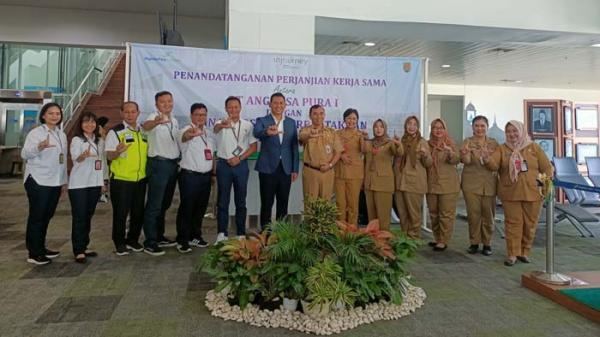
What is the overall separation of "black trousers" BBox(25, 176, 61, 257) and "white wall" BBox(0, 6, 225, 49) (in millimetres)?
4641

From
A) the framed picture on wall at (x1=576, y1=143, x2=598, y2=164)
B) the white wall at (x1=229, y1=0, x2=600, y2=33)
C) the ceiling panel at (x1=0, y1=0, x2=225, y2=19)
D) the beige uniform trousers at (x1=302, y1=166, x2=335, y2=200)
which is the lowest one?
the beige uniform trousers at (x1=302, y1=166, x2=335, y2=200)

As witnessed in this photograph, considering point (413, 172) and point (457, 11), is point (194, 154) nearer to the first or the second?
point (413, 172)

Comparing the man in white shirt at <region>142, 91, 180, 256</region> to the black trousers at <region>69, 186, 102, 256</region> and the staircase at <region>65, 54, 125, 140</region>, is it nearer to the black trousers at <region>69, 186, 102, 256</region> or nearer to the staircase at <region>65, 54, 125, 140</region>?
the black trousers at <region>69, 186, 102, 256</region>

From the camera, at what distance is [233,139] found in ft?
12.3

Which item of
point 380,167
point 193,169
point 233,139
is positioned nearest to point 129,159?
point 193,169

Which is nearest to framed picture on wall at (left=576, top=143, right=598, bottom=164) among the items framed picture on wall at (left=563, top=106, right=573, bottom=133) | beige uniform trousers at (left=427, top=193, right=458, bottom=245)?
framed picture on wall at (left=563, top=106, right=573, bottom=133)

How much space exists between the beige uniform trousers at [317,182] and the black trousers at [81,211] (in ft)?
5.96

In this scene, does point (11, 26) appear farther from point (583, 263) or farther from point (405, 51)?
point (583, 263)

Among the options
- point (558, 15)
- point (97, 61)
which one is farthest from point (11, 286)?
point (97, 61)

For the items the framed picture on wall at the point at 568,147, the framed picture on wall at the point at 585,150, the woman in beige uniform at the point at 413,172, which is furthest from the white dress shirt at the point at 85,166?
the framed picture on wall at the point at 585,150

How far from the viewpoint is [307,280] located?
2.34 metres

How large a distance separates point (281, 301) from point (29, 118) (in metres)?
11.6

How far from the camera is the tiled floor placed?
7.48ft

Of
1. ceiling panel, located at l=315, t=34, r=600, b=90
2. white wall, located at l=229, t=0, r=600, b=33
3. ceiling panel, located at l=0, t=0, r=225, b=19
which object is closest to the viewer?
white wall, located at l=229, t=0, r=600, b=33
